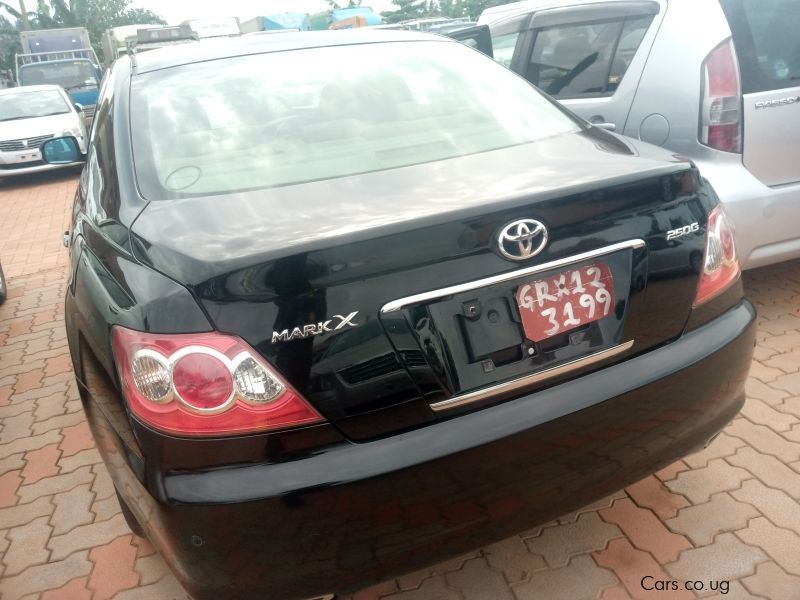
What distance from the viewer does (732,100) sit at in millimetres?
3062

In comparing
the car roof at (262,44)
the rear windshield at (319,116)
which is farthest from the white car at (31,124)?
the rear windshield at (319,116)

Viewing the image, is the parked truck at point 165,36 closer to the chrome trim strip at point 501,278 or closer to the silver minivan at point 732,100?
the silver minivan at point 732,100

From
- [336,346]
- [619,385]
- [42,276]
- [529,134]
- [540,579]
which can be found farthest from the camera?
[42,276]

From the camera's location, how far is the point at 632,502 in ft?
7.61

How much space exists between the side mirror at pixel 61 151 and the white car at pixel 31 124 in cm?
819

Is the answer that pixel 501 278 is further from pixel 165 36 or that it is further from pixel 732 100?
pixel 165 36

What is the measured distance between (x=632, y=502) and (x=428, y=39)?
6.13 ft

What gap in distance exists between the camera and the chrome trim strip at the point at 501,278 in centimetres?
144

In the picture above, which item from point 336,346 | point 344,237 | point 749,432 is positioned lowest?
point 749,432

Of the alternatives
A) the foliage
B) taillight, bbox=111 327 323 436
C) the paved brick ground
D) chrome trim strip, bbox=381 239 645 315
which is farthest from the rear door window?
the foliage

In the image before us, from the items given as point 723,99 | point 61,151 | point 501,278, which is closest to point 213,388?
point 501,278

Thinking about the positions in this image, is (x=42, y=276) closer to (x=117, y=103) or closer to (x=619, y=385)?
(x=117, y=103)

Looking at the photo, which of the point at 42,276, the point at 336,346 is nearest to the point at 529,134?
the point at 336,346

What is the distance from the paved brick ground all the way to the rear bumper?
1.51ft
